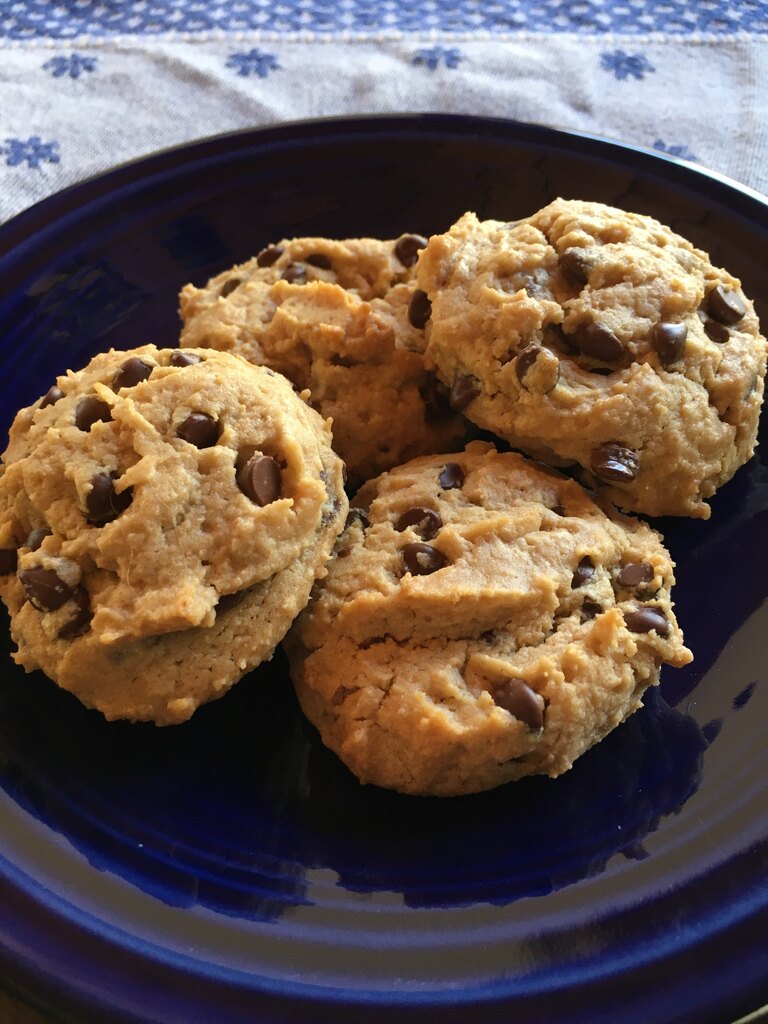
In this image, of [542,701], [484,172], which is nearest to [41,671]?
[542,701]

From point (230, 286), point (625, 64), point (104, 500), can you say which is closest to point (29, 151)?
point (230, 286)

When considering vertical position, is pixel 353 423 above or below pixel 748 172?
below

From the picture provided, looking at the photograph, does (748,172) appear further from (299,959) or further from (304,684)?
(299,959)

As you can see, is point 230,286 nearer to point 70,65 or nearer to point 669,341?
point 669,341

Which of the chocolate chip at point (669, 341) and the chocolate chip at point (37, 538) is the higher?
the chocolate chip at point (669, 341)

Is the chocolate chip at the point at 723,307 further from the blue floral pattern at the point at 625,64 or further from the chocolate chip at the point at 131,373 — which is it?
the blue floral pattern at the point at 625,64

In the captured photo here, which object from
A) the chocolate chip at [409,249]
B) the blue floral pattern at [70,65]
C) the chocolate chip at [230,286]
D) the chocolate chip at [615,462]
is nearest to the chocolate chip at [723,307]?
the chocolate chip at [615,462]
